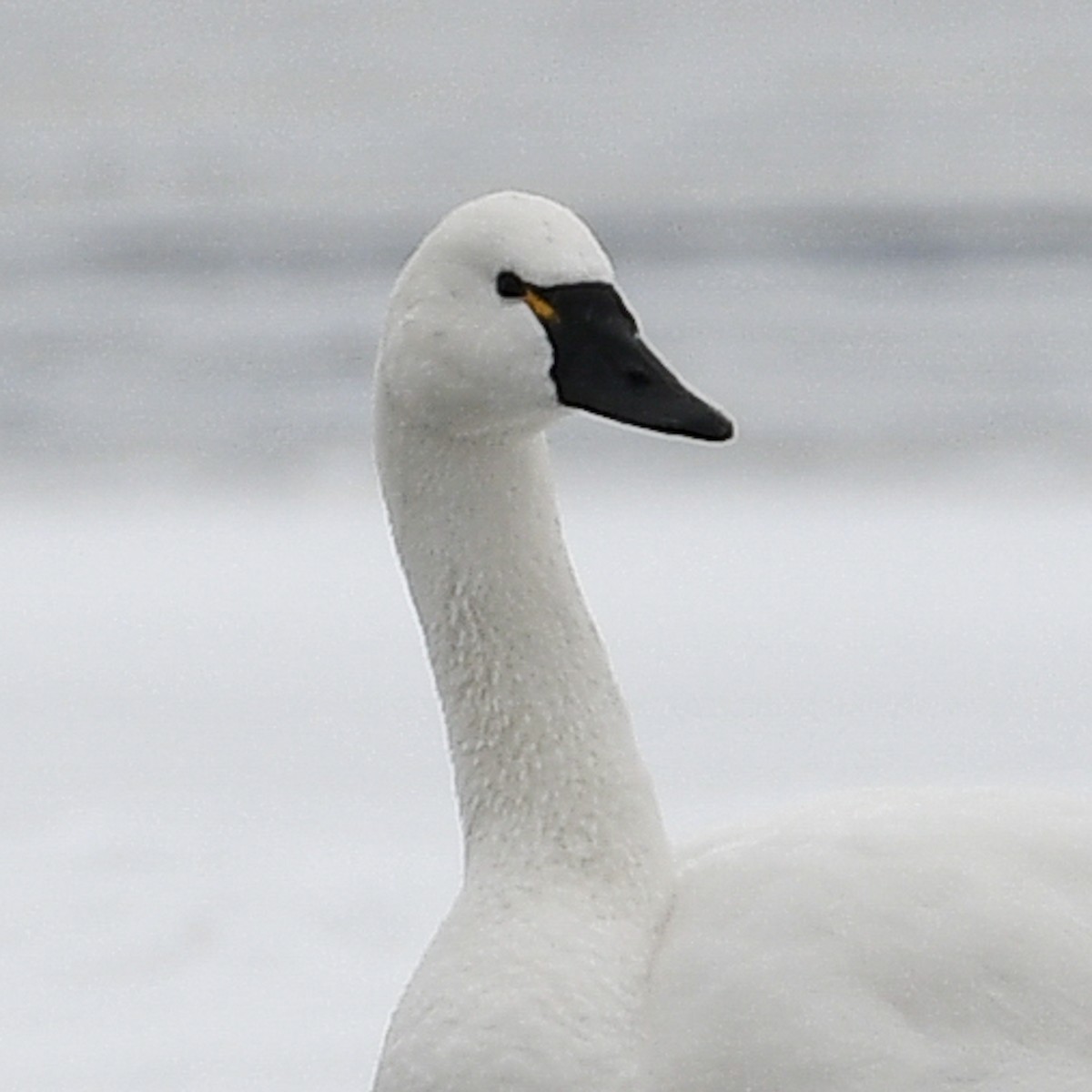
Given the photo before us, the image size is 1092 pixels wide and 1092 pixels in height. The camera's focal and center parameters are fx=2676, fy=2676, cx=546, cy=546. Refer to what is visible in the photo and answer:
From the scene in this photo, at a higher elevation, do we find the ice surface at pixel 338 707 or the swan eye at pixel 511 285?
the ice surface at pixel 338 707

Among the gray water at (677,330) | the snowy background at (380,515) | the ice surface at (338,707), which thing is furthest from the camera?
the gray water at (677,330)

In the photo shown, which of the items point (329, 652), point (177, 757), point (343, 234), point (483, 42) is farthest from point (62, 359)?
point (483, 42)

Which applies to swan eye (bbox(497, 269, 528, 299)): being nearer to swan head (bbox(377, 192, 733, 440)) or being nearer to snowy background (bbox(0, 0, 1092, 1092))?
swan head (bbox(377, 192, 733, 440))

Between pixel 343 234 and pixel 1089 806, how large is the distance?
8244 millimetres

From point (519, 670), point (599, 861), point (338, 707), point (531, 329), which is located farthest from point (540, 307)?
point (338, 707)

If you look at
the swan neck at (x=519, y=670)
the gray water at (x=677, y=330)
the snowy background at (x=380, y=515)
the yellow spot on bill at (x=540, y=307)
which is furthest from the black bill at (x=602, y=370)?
the gray water at (x=677, y=330)

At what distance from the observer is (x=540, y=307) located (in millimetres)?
2242

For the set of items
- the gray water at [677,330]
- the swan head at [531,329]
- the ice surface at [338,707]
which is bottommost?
the swan head at [531,329]

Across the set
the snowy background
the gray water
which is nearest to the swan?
the snowy background

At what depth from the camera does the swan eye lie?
2.25 metres

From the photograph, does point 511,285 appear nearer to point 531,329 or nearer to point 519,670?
point 531,329

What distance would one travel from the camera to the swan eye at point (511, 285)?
2248 millimetres

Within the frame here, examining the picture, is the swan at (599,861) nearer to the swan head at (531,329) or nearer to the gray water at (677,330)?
the swan head at (531,329)

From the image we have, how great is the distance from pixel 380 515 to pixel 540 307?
154 inches
